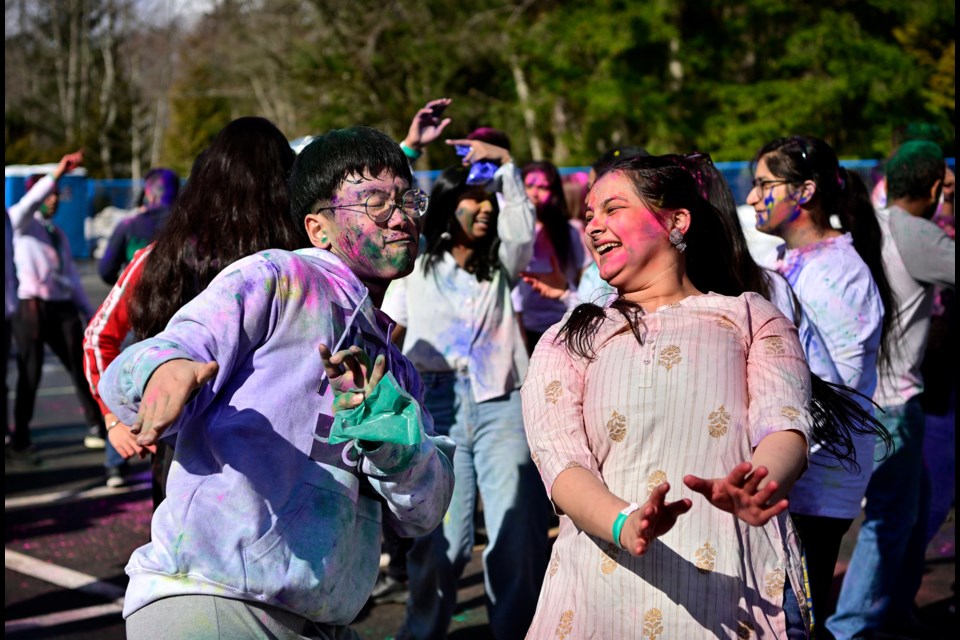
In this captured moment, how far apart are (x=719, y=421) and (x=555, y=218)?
412 centimetres

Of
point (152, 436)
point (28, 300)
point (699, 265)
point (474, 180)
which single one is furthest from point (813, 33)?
point (152, 436)

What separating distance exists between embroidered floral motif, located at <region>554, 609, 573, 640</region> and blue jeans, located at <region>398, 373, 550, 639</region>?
6.56ft

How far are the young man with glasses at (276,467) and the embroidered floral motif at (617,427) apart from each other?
358 mm

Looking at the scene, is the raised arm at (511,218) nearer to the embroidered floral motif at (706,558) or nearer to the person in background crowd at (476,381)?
the person in background crowd at (476,381)

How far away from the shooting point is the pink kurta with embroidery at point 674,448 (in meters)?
2.23

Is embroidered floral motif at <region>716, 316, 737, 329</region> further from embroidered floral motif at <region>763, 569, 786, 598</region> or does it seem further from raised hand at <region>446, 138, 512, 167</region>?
raised hand at <region>446, 138, 512, 167</region>

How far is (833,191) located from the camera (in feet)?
13.1

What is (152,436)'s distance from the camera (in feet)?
5.90

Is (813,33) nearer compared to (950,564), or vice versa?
(950,564)

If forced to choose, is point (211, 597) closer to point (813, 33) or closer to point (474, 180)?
point (474, 180)

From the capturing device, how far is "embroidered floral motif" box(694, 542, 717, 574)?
7.30 feet

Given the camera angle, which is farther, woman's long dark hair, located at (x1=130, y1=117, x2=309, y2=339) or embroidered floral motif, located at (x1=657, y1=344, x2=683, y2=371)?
woman's long dark hair, located at (x1=130, y1=117, x2=309, y2=339)

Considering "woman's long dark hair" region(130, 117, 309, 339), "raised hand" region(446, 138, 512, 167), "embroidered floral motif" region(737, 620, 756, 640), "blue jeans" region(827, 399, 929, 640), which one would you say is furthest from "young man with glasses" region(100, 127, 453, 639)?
Answer: "blue jeans" region(827, 399, 929, 640)

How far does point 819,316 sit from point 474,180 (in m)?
1.66
